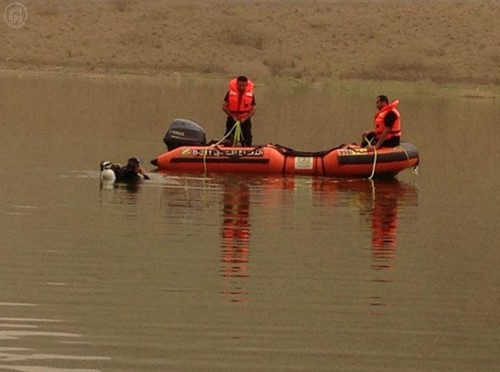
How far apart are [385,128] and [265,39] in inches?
2092

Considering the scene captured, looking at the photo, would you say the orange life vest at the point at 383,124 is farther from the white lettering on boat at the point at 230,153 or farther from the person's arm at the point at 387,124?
the white lettering on boat at the point at 230,153

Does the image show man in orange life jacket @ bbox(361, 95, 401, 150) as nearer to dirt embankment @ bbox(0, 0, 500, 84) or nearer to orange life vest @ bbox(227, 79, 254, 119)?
orange life vest @ bbox(227, 79, 254, 119)

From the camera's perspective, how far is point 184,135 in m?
25.5

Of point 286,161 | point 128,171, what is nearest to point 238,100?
point 286,161

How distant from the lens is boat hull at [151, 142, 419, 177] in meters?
24.6

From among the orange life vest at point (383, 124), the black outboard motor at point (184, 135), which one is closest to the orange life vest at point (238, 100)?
the black outboard motor at point (184, 135)

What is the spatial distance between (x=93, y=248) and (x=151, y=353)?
4.69 metres

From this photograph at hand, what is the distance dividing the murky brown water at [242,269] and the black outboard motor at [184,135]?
1381mm

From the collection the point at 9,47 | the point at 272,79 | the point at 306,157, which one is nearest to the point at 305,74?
the point at 272,79

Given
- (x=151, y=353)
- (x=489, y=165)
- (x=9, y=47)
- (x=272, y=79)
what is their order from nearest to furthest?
(x=151, y=353)
(x=489, y=165)
(x=272, y=79)
(x=9, y=47)

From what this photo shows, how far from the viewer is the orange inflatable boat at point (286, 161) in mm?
24578

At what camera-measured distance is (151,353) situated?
11609 millimetres

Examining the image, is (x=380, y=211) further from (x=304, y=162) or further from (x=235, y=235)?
(x=304, y=162)

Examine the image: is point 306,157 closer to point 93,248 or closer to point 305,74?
point 93,248
